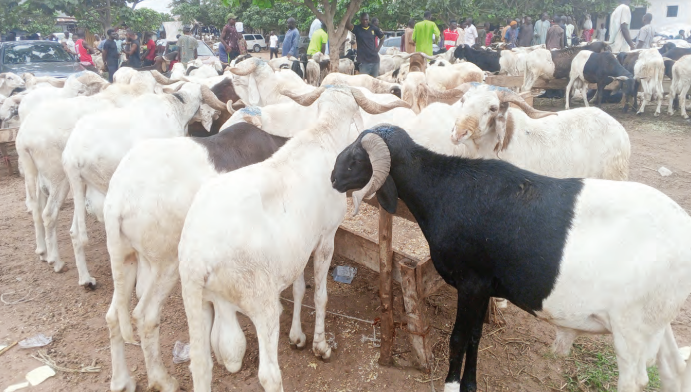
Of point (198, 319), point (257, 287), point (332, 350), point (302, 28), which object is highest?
point (302, 28)

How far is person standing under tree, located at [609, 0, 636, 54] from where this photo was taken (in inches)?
628

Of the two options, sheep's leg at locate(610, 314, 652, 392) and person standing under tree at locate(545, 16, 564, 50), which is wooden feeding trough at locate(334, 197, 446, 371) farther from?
person standing under tree at locate(545, 16, 564, 50)

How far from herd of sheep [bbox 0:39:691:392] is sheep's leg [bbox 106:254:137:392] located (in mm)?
14

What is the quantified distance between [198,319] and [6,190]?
7.15 metres

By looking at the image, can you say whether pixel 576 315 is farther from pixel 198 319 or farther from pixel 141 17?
pixel 141 17

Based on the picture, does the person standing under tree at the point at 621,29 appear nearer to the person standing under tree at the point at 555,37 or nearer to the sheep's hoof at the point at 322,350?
the person standing under tree at the point at 555,37

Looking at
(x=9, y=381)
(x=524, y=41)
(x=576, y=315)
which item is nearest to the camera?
(x=576, y=315)

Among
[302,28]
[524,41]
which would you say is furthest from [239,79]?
[302,28]

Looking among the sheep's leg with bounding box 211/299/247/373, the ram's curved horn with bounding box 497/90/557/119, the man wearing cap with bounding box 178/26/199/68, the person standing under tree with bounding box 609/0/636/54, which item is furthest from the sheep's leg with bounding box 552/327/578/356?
the person standing under tree with bounding box 609/0/636/54

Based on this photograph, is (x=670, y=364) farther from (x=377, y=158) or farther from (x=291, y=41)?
(x=291, y=41)

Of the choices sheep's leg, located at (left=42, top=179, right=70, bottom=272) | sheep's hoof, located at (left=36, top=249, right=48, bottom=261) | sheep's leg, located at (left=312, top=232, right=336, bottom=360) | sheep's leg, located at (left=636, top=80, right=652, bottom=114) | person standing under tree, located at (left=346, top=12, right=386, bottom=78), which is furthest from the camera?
sheep's leg, located at (left=636, top=80, right=652, bottom=114)

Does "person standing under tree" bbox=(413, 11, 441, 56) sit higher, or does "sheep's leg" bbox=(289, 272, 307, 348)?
"person standing under tree" bbox=(413, 11, 441, 56)

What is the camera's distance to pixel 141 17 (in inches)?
1352

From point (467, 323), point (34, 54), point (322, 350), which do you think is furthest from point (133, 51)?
point (467, 323)
